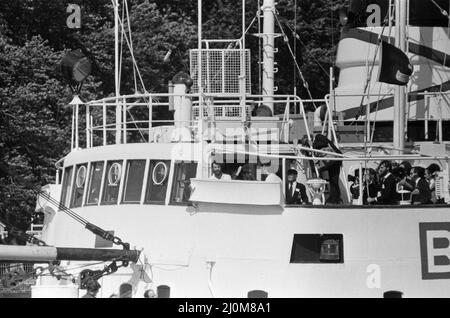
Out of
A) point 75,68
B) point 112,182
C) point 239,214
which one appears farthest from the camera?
point 75,68

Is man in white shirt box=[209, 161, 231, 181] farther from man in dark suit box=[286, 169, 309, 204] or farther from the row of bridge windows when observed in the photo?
man in dark suit box=[286, 169, 309, 204]

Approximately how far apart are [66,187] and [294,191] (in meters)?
5.12

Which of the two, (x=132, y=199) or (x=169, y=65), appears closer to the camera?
(x=132, y=199)

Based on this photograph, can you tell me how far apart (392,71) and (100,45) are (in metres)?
21.2

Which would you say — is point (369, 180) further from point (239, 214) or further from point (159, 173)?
point (159, 173)

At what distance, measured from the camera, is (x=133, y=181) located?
26.8 m

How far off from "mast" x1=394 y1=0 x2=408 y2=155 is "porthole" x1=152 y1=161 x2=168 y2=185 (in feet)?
14.5

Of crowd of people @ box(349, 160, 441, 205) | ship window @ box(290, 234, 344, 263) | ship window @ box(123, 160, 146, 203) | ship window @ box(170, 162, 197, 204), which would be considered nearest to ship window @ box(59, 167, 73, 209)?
ship window @ box(123, 160, 146, 203)

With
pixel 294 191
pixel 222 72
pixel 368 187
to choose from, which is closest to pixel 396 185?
pixel 368 187

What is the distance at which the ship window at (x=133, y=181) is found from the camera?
87.6 ft

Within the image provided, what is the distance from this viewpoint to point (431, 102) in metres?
31.5

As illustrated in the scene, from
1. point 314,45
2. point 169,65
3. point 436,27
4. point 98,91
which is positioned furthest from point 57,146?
point 436,27
